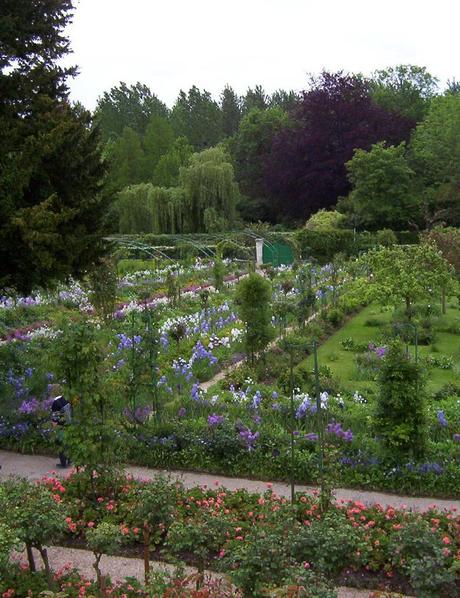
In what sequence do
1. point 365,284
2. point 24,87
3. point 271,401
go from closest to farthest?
point 271,401, point 24,87, point 365,284

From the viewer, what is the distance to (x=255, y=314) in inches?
477

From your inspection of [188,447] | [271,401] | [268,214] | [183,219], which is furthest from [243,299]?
[268,214]

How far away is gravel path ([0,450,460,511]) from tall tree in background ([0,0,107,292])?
9.91ft

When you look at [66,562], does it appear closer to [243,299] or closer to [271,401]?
[271,401]

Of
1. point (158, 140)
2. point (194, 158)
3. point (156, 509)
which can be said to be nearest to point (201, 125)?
point (158, 140)

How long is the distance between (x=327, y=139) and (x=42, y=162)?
3313 centimetres

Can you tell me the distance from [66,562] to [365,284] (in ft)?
33.4

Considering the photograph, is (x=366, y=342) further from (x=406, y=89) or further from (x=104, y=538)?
(x=406, y=89)

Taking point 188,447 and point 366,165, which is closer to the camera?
point 188,447

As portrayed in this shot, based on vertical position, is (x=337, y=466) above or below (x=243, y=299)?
below

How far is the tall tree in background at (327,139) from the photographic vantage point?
41125 millimetres

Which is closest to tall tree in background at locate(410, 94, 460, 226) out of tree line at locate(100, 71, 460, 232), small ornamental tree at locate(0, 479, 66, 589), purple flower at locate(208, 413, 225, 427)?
tree line at locate(100, 71, 460, 232)

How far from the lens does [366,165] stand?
114 feet

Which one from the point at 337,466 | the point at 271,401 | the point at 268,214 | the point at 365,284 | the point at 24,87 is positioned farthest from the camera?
the point at 268,214
